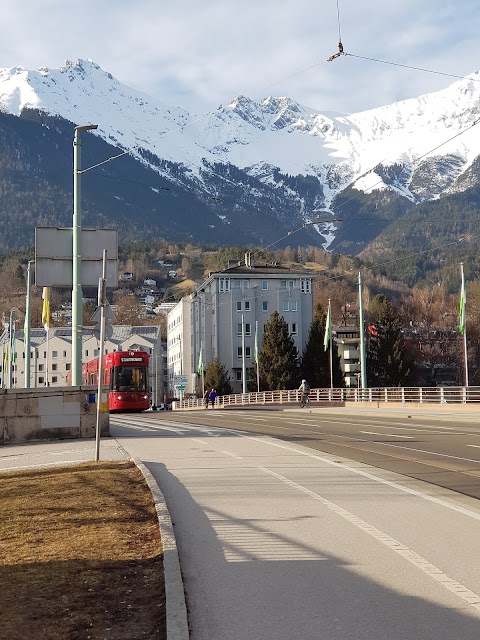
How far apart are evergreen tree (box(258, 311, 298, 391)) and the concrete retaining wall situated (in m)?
66.8

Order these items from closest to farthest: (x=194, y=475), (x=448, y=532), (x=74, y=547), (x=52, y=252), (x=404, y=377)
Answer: (x=74, y=547) < (x=448, y=532) < (x=194, y=475) < (x=52, y=252) < (x=404, y=377)

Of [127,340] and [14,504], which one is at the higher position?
[127,340]

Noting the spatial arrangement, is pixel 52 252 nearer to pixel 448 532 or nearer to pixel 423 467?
pixel 423 467

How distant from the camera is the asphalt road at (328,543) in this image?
21.2ft

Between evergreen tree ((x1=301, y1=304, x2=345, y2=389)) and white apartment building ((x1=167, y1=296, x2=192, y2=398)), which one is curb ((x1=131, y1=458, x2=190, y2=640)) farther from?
white apartment building ((x1=167, y1=296, x2=192, y2=398))

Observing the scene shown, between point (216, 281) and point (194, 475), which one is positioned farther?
point (216, 281)

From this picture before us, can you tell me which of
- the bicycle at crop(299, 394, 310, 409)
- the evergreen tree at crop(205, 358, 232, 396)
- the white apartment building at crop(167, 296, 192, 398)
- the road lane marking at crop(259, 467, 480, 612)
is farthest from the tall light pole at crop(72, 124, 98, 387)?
the white apartment building at crop(167, 296, 192, 398)

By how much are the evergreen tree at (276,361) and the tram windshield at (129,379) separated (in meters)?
43.8

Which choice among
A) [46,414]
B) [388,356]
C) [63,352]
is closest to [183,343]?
[63,352]

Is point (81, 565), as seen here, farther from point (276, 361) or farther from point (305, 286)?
point (305, 286)

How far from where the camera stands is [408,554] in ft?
28.1

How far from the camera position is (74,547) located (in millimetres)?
8820

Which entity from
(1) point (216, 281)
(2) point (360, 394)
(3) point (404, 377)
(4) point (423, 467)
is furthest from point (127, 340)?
(4) point (423, 467)

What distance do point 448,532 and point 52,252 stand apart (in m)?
19.5
